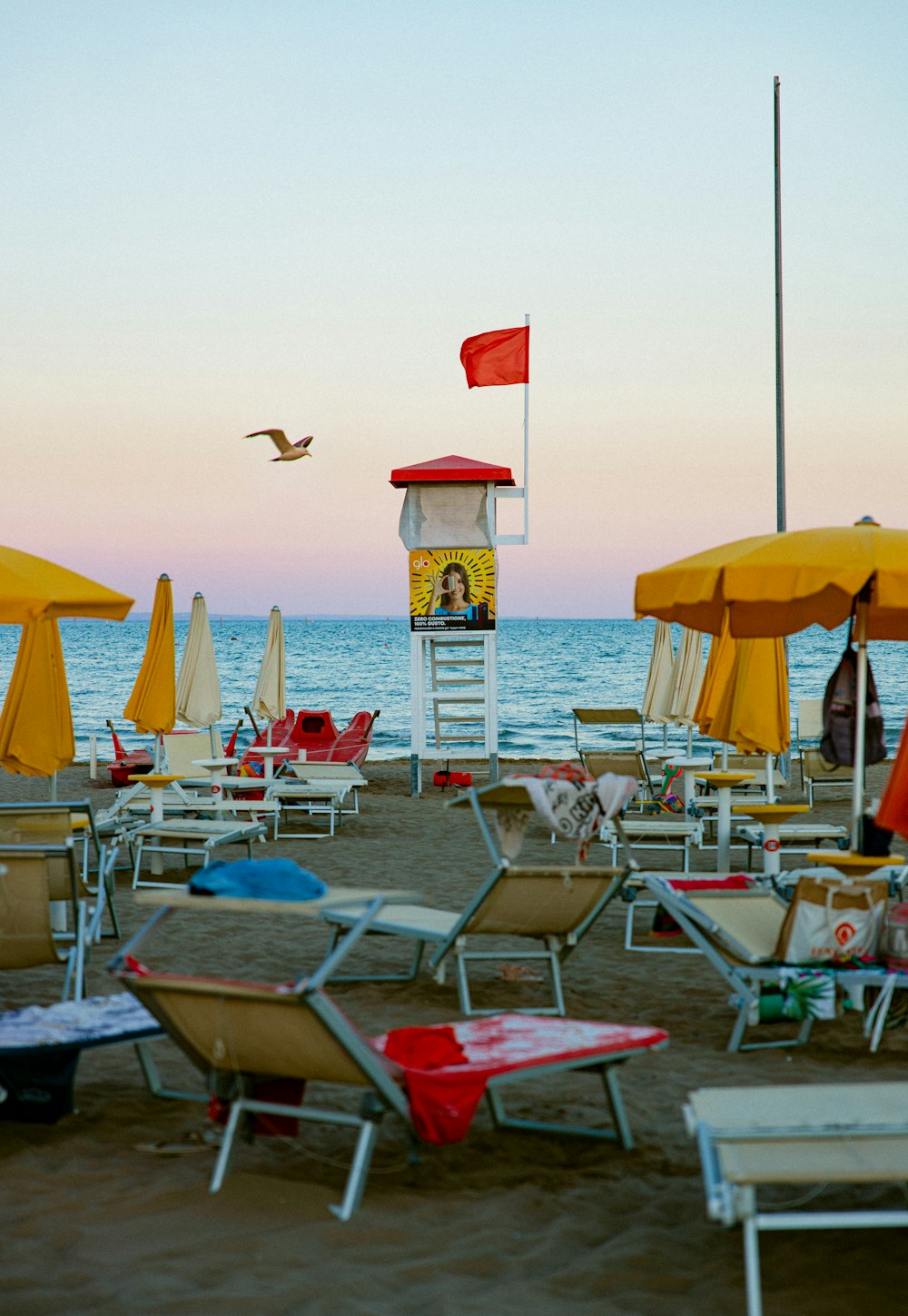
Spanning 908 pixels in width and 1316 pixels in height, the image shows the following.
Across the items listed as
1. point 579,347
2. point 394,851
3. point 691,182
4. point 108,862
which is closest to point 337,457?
point 579,347

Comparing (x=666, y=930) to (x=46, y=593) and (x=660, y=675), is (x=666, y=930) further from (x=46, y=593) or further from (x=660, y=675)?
(x=660, y=675)

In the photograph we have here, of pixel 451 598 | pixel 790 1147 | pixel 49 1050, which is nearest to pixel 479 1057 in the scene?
pixel 790 1147

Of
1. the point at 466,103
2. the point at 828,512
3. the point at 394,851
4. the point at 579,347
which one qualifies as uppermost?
the point at 466,103

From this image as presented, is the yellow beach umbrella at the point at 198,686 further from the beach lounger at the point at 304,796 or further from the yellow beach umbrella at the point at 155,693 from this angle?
the yellow beach umbrella at the point at 155,693

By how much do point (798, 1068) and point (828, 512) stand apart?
2455 cm

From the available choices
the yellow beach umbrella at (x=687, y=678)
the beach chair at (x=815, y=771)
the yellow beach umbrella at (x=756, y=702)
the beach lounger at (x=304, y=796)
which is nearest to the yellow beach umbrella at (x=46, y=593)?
the yellow beach umbrella at (x=756, y=702)

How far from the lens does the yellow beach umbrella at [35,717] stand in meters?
7.20

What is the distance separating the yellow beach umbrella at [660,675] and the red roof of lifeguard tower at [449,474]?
108 inches

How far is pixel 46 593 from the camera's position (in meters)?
5.53

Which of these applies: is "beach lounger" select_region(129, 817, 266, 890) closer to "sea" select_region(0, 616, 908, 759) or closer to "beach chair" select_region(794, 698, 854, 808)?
"beach chair" select_region(794, 698, 854, 808)

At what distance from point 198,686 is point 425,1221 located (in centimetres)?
816

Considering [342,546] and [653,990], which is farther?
[342,546]

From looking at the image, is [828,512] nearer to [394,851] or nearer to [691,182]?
[691,182]

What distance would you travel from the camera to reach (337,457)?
93.4 feet
